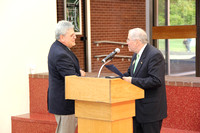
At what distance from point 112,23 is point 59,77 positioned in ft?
21.5

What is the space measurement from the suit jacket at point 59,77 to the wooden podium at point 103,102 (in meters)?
0.40

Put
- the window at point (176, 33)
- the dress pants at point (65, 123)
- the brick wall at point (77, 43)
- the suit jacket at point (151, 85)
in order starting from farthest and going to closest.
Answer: the window at point (176, 33) < the brick wall at point (77, 43) < the dress pants at point (65, 123) < the suit jacket at point (151, 85)

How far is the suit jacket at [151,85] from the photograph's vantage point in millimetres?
3734

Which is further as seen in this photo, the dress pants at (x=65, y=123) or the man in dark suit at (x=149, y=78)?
the dress pants at (x=65, y=123)

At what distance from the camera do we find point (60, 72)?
154 inches

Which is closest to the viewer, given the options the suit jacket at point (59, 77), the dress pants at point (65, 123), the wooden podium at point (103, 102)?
the wooden podium at point (103, 102)

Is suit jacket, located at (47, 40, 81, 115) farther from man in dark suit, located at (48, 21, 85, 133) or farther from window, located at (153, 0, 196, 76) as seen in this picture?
window, located at (153, 0, 196, 76)

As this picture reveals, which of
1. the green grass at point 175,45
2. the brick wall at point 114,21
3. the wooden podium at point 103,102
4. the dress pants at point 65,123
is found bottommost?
the dress pants at point 65,123

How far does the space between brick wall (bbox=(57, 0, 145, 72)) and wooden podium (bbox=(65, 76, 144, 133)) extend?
5518 millimetres

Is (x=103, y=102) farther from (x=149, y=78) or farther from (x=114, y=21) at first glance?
(x=114, y=21)

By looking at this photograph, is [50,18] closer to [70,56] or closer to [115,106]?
[70,56]

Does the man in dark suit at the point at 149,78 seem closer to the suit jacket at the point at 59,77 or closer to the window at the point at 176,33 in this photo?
the suit jacket at the point at 59,77

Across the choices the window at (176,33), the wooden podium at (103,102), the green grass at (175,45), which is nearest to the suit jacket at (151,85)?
the wooden podium at (103,102)

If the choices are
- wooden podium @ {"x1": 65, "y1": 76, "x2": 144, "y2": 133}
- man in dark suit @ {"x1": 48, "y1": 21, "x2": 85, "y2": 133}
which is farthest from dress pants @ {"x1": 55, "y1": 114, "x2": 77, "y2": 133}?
wooden podium @ {"x1": 65, "y1": 76, "x2": 144, "y2": 133}
